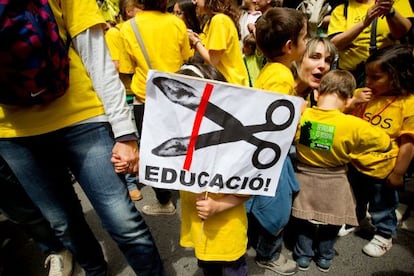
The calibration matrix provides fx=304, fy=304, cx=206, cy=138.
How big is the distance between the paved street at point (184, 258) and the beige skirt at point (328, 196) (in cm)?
43

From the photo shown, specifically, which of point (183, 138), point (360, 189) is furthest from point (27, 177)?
point (360, 189)

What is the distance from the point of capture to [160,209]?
252 cm

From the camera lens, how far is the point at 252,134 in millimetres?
1080

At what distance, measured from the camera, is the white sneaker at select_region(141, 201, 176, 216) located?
8.20ft

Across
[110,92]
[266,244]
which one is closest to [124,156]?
[110,92]

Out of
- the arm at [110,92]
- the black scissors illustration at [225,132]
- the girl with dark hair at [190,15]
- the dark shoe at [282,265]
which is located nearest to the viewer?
the black scissors illustration at [225,132]

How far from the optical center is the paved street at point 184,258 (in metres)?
1.93

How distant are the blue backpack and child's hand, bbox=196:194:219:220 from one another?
66 cm

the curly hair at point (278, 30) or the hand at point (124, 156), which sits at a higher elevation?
the curly hair at point (278, 30)

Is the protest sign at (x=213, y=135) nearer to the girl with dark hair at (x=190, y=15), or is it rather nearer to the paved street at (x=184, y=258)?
the paved street at (x=184, y=258)

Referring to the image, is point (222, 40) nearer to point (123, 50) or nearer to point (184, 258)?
point (123, 50)

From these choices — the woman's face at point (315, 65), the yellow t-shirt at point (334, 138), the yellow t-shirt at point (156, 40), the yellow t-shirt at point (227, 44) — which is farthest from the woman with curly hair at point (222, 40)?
the yellow t-shirt at point (334, 138)

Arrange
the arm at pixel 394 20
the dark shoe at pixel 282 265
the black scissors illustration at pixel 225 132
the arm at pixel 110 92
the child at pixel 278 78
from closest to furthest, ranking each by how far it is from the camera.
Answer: the black scissors illustration at pixel 225 132 < the arm at pixel 110 92 < the child at pixel 278 78 < the dark shoe at pixel 282 265 < the arm at pixel 394 20

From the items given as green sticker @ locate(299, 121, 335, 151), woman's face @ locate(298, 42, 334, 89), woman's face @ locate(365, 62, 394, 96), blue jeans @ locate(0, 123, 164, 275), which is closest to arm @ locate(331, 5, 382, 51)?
woman's face @ locate(298, 42, 334, 89)
